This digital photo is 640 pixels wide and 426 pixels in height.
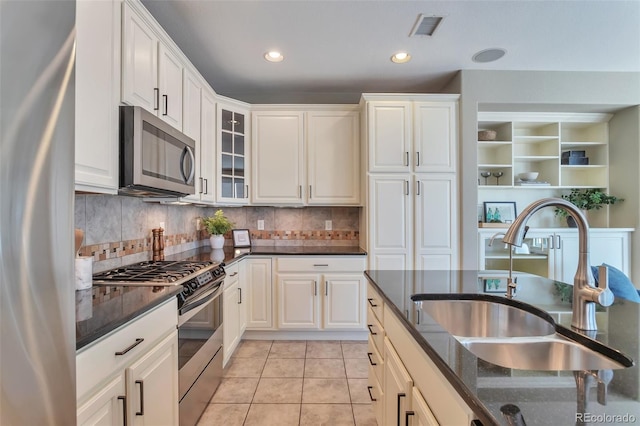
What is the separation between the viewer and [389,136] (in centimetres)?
297

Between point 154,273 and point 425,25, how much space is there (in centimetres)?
258

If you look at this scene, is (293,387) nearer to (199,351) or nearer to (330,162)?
(199,351)

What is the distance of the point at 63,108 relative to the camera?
624 millimetres

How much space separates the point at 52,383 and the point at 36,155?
0.46m

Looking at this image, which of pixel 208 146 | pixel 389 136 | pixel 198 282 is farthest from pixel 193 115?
pixel 389 136

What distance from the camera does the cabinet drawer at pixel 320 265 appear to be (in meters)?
2.93

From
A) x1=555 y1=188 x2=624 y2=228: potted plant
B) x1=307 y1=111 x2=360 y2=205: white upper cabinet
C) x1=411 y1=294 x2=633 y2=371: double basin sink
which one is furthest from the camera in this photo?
x1=555 y1=188 x2=624 y2=228: potted plant

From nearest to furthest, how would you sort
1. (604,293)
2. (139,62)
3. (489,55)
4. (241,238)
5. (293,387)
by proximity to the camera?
(604,293), (139,62), (293,387), (489,55), (241,238)

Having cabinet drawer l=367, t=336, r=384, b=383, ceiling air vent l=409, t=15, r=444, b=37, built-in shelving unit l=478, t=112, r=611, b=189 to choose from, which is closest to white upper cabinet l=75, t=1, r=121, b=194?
cabinet drawer l=367, t=336, r=384, b=383

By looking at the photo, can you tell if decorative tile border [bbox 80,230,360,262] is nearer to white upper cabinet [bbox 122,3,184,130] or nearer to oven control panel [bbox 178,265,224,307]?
oven control panel [bbox 178,265,224,307]

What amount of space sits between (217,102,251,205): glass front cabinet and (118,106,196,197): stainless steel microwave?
947mm

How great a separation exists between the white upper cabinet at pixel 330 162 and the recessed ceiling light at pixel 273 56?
2.16 ft

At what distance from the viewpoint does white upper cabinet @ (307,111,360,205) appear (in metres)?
3.19

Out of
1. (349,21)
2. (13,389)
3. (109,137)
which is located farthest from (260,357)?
(349,21)
